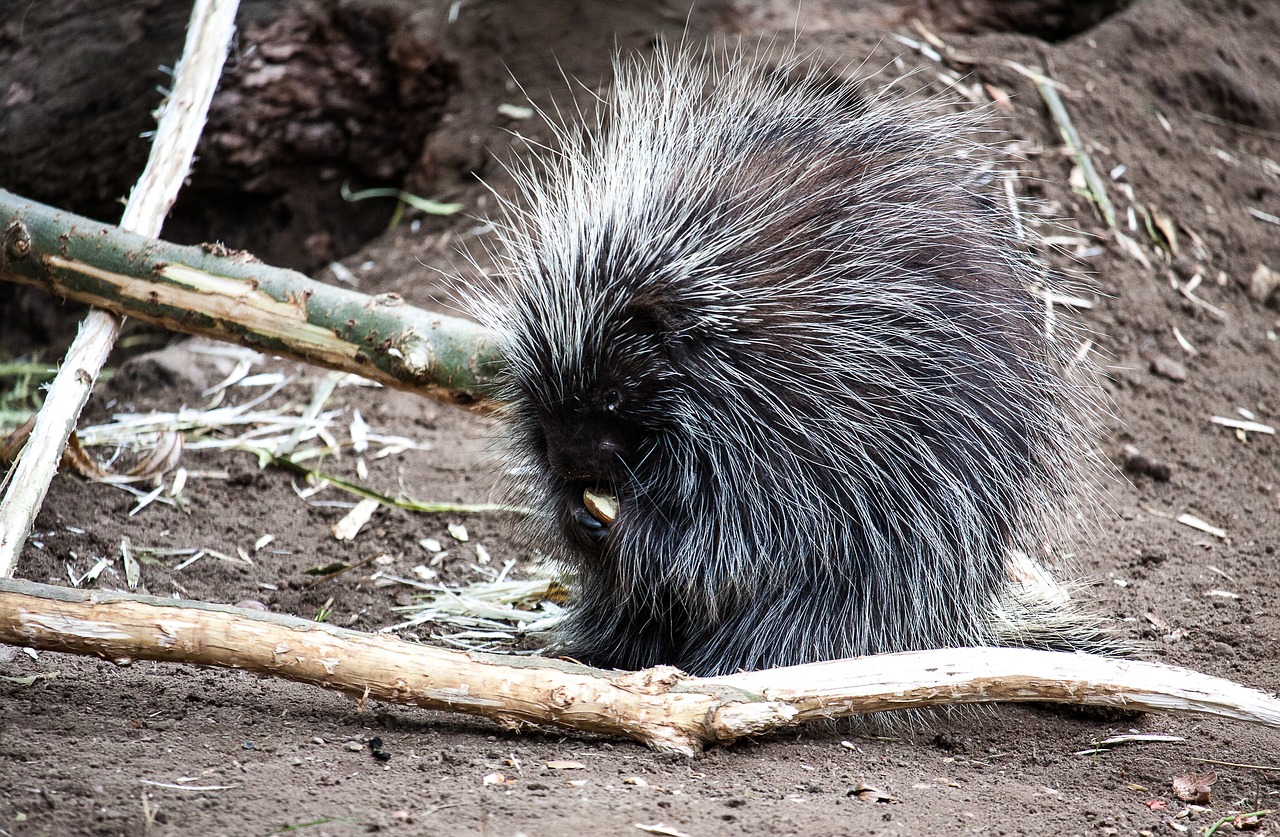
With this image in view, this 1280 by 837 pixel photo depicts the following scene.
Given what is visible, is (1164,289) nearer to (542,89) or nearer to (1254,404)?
(1254,404)

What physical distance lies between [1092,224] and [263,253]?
4255 mm

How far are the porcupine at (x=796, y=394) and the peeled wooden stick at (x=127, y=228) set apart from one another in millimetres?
1249

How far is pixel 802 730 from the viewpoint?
105 inches

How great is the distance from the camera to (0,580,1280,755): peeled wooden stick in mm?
2273

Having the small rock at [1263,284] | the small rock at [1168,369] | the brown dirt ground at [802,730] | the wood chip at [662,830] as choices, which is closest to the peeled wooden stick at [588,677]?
the brown dirt ground at [802,730]

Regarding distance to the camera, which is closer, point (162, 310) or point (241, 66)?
point (162, 310)

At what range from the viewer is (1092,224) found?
5035mm

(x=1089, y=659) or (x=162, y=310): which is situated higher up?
(x=1089, y=659)

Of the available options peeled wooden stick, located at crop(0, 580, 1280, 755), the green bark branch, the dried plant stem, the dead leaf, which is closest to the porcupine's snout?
the green bark branch

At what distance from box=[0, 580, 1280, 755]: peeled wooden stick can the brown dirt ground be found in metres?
0.10

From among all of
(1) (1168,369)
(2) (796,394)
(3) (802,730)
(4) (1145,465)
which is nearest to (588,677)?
(3) (802,730)

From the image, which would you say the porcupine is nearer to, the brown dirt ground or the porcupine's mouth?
the porcupine's mouth

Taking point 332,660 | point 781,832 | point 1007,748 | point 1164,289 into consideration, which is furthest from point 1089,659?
point 1164,289

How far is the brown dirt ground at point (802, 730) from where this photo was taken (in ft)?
6.84
